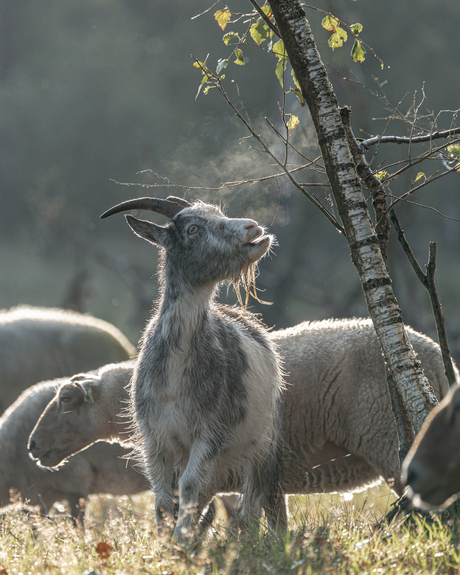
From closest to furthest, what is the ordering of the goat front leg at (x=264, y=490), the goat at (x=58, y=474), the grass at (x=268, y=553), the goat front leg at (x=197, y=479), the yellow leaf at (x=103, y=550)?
the grass at (x=268, y=553), the yellow leaf at (x=103, y=550), the goat front leg at (x=197, y=479), the goat front leg at (x=264, y=490), the goat at (x=58, y=474)

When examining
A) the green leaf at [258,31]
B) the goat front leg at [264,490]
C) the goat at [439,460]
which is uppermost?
the green leaf at [258,31]

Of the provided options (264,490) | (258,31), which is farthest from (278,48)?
(264,490)

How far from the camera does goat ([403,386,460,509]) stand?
1887 millimetres

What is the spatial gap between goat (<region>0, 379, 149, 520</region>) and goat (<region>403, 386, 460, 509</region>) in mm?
3648

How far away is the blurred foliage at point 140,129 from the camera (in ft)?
63.3

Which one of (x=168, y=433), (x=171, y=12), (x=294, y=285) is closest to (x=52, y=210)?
(x=294, y=285)

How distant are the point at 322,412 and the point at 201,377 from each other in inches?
55.5

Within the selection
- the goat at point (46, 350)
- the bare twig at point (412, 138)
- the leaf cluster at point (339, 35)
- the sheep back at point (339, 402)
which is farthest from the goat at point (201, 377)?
the goat at point (46, 350)

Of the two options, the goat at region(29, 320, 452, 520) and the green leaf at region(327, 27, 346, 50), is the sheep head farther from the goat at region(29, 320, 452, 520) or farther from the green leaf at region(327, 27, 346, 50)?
the green leaf at region(327, 27, 346, 50)

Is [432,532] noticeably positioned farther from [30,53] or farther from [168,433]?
[30,53]

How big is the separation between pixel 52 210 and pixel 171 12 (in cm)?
1640

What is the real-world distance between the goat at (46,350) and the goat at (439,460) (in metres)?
5.89

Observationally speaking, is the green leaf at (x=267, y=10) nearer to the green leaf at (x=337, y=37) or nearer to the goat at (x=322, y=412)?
the green leaf at (x=337, y=37)

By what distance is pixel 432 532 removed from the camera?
103 inches
